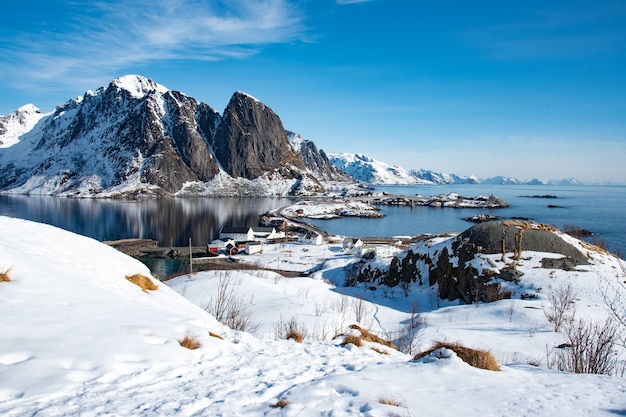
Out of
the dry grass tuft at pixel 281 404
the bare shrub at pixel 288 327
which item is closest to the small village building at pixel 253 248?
the bare shrub at pixel 288 327

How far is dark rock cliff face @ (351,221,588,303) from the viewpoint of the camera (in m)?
23.1

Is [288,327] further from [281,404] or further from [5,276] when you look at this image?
[5,276]

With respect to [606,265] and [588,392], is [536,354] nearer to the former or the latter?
[588,392]

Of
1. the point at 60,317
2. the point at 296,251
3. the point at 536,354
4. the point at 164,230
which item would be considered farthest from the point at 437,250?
the point at 164,230

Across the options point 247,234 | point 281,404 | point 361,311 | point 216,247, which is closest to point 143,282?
point 281,404

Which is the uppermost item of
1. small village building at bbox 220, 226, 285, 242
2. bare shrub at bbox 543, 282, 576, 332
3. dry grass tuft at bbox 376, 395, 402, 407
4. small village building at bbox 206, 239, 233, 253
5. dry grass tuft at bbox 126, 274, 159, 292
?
dry grass tuft at bbox 126, 274, 159, 292

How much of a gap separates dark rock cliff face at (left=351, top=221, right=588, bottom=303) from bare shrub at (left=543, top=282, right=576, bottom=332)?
8.07 ft

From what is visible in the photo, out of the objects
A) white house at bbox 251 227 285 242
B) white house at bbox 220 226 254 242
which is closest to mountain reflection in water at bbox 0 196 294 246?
white house at bbox 220 226 254 242

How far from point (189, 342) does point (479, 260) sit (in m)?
22.4

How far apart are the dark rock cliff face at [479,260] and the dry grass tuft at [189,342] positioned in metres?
18.7

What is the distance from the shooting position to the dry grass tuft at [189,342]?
6909 millimetres

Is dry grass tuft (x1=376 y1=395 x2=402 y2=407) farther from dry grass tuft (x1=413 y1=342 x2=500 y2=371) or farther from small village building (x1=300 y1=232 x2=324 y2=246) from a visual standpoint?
small village building (x1=300 y1=232 x2=324 y2=246)

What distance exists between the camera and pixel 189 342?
7020mm

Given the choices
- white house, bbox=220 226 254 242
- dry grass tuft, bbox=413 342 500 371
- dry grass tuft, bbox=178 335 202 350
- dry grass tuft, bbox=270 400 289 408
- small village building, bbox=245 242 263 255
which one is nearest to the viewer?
dry grass tuft, bbox=270 400 289 408
